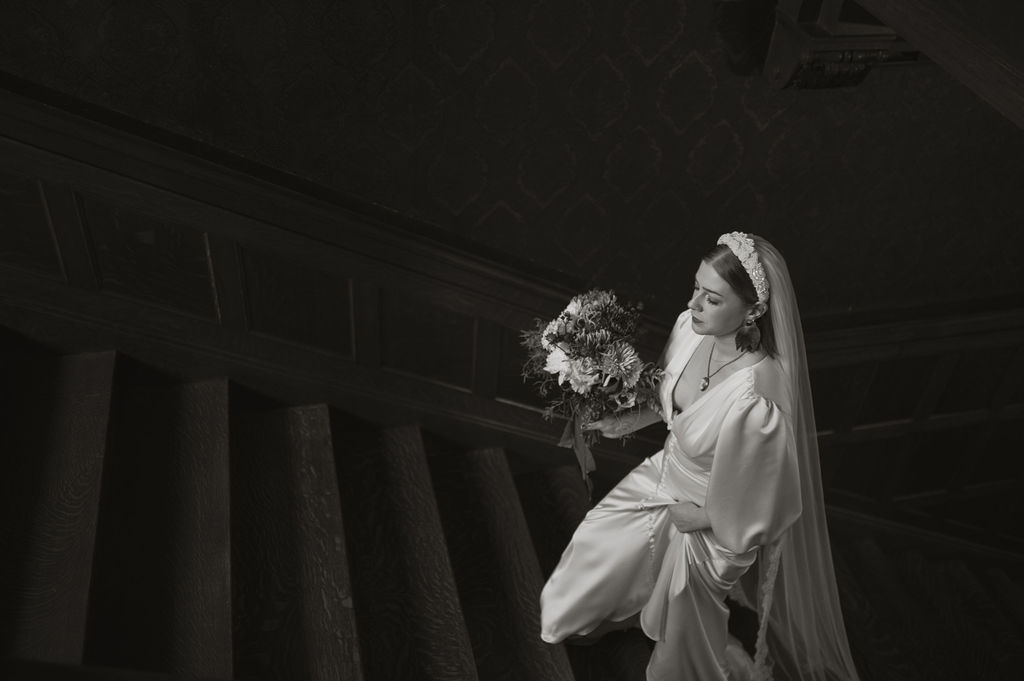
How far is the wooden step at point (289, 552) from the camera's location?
11.0 ft

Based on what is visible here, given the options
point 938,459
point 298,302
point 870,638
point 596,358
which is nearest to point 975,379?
point 938,459

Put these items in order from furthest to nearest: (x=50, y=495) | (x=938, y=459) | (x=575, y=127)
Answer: (x=938, y=459), (x=575, y=127), (x=50, y=495)

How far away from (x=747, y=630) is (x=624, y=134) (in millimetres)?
2274

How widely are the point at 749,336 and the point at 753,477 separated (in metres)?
0.49

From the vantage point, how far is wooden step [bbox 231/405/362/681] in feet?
11.0

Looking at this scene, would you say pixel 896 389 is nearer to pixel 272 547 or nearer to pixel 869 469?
pixel 869 469

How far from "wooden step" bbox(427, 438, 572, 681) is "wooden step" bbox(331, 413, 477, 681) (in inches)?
7.3

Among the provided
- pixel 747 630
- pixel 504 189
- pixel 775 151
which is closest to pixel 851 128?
pixel 775 151

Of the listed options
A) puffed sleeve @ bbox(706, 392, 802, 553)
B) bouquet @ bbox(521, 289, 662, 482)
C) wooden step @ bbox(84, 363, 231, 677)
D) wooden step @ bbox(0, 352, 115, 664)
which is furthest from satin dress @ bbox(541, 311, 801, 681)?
wooden step @ bbox(0, 352, 115, 664)

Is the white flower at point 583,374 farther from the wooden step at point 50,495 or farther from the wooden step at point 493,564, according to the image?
the wooden step at point 50,495

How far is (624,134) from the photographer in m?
4.18

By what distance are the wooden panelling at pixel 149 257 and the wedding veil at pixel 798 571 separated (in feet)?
7.54

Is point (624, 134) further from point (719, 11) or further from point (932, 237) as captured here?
point (932, 237)

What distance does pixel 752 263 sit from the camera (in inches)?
125
